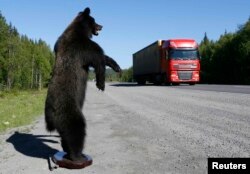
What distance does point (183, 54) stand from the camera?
34844 mm

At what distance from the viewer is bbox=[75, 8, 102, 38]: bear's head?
18.9 ft

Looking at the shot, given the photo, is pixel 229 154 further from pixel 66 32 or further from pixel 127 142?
pixel 66 32

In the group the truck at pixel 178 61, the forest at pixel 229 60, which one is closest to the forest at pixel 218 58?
the forest at pixel 229 60

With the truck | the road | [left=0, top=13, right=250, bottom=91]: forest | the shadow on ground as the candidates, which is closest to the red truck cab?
the truck

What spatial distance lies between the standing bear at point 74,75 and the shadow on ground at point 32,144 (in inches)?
46.5

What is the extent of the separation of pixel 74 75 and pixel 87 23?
731 mm

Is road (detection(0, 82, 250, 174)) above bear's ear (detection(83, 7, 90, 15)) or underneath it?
underneath

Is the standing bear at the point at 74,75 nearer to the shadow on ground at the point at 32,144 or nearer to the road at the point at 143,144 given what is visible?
the road at the point at 143,144

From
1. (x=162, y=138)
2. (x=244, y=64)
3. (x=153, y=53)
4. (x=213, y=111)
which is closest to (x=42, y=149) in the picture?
(x=162, y=138)

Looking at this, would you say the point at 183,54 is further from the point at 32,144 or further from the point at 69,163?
the point at 69,163

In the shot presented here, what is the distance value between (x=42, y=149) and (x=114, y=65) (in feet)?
8.11

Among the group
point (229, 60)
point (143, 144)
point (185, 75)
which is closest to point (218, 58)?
point (229, 60)

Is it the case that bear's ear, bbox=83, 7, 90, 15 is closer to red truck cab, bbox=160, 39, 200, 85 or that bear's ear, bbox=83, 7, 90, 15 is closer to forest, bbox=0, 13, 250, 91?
red truck cab, bbox=160, 39, 200, 85

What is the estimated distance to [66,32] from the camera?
5.81 metres
